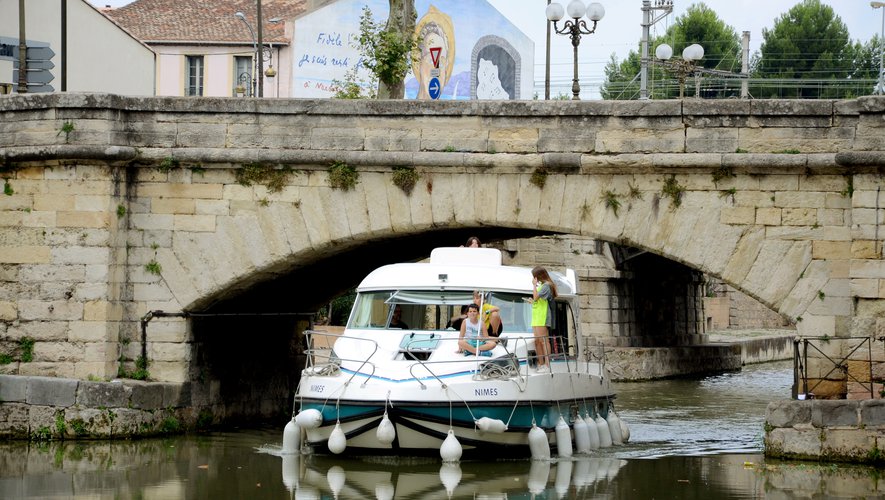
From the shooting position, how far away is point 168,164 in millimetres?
16703

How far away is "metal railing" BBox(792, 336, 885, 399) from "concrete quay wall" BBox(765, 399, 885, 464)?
0.49m

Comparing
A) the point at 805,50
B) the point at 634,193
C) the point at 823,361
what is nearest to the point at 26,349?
the point at 634,193

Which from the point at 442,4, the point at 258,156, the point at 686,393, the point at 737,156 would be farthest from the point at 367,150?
the point at 442,4

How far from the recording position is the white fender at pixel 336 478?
42.6 feet

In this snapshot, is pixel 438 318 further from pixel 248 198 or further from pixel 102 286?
pixel 102 286

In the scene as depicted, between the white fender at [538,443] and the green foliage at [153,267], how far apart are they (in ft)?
16.6

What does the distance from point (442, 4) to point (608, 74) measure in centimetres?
2236

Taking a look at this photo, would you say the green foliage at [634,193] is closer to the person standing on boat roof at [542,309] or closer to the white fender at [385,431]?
the person standing on boat roof at [542,309]

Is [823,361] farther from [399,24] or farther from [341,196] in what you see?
[399,24]

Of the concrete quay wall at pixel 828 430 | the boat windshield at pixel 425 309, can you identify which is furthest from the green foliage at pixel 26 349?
the concrete quay wall at pixel 828 430

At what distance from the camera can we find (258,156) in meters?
16.5

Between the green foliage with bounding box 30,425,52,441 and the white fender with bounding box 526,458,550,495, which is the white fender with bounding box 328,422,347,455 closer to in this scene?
the white fender with bounding box 526,458,550,495

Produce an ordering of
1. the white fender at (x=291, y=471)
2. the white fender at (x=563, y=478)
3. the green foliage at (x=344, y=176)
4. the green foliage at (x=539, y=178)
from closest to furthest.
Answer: the white fender at (x=563, y=478), the white fender at (x=291, y=471), the green foliage at (x=539, y=178), the green foliage at (x=344, y=176)

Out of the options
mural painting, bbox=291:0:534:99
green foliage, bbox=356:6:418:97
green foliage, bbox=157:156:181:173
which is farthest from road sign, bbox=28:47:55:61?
mural painting, bbox=291:0:534:99
